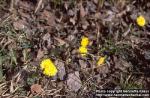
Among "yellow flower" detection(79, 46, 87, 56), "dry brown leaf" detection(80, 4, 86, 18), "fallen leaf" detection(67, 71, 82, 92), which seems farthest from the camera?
"dry brown leaf" detection(80, 4, 86, 18)

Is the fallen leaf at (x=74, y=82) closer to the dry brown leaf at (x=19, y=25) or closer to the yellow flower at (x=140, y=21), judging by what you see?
the dry brown leaf at (x=19, y=25)

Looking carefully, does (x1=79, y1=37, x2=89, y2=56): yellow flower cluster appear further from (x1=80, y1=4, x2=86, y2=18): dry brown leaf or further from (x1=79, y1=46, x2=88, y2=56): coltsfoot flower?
(x1=80, y1=4, x2=86, y2=18): dry brown leaf

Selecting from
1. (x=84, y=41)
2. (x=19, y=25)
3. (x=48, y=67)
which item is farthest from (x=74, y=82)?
(x=19, y=25)

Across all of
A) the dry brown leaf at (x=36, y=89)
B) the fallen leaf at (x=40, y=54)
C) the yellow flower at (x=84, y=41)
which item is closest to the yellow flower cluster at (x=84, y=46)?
the yellow flower at (x=84, y=41)

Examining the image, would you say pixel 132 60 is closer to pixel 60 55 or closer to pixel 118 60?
pixel 118 60

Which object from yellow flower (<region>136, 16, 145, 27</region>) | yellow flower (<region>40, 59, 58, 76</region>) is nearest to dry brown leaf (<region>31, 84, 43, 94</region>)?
yellow flower (<region>40, 59, 58, 76</region>)

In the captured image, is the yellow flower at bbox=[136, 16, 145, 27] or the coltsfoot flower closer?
the coltsfoot flower
